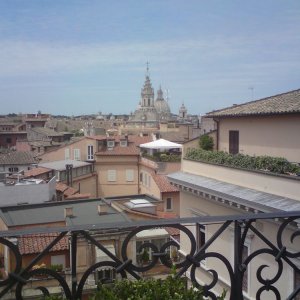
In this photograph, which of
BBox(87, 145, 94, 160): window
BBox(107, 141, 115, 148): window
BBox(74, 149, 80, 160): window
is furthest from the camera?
BBox(74, 149, 80, 160): window

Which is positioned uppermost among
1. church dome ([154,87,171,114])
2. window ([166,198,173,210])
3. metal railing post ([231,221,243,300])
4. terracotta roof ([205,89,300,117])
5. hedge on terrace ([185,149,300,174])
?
church dome ([154,87,171,114])

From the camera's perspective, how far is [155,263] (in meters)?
2.76

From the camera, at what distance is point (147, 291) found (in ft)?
8.26

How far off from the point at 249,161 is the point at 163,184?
23772 mm

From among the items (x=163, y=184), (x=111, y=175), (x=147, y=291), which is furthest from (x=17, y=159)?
(x=147, y=291)

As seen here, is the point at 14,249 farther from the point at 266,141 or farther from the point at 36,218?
the point at 36,218

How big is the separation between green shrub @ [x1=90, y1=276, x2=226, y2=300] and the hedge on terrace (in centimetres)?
1312

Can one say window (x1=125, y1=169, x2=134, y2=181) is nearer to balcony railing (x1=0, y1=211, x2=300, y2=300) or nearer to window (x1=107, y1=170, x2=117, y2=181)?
window (x1=107, y1=170, x2=117, y2=181)

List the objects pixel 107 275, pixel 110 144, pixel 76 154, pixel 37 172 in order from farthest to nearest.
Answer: pixel 76 154 < pixel 110 144 < pixel 37 172 < pixel 107 275

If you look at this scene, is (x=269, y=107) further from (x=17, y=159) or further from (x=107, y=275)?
(x=17, y=159)

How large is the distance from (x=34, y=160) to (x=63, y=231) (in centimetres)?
5007

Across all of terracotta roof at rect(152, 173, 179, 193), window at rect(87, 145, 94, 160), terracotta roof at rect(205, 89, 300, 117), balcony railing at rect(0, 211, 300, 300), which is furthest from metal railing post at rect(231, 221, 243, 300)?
window at rect(87, 145, 94, 160)

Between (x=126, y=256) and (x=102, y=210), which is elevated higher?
(x=126, y=256)

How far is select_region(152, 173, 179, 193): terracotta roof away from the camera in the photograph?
3888 centimetres
